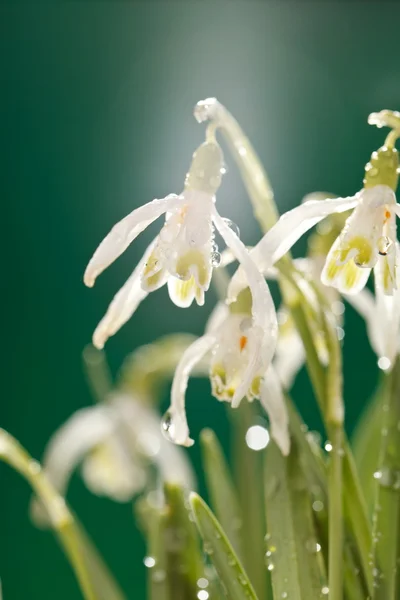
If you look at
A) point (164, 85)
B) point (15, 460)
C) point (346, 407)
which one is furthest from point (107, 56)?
point (15, 460)

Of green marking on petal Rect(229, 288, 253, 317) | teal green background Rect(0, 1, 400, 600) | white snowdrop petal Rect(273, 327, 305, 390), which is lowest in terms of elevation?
white snowdrop petal Rect(273, 327, 305, 390)

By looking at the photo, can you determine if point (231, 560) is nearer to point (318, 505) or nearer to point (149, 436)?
point (318, 505)

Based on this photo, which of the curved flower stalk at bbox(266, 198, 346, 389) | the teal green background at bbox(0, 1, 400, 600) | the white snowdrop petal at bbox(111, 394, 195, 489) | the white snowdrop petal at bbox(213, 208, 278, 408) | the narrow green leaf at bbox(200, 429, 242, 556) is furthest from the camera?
the teal green background at bbox(0, 1, 400, 600)

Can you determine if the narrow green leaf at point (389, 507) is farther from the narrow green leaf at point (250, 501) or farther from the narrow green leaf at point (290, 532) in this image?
the narrow green leaf at point (250, 501)

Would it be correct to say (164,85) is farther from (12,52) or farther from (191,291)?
(191,291)

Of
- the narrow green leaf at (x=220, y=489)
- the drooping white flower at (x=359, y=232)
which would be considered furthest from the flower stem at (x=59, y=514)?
the drooping white flower at (x=359, y=232)

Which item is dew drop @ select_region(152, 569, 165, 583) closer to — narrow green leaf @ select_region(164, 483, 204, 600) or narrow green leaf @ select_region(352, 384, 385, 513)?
narrow green leaf @ select_region(164, 483, 204, 600)

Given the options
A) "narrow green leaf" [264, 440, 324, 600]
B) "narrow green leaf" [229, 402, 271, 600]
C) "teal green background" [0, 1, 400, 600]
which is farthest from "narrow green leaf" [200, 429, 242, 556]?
"teal green background" [0, 1, 400, 600]

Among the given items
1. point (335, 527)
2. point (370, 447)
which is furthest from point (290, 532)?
point (370, 447)

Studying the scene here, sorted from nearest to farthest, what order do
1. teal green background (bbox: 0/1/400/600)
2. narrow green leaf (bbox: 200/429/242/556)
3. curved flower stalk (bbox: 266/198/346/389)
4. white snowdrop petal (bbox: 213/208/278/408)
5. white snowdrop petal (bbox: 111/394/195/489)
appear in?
white snowdrop petal (bbox: 213/208/278/408), curved flower stalk (bbox: 266/198/346/389), narrow green leaf (bbox: 200/429/242/556), white snowdrop petal (bbox: 111/394/195/489), teal green background (bbox: 0/1/400/600)
